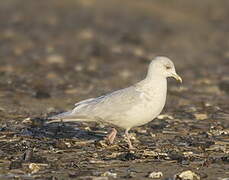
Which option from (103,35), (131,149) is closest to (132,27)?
(103,35)

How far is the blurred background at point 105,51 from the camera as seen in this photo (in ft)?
39.9

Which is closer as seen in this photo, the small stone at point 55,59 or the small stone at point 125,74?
the small stone at point 125,74

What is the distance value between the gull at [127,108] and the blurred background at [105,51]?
5.54ft

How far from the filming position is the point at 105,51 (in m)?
18.2

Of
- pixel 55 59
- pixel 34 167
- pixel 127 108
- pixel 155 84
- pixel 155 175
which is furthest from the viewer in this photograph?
pixel 55 59

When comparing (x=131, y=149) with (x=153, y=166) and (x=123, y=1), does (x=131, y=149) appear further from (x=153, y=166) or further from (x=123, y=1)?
(x=123, y=1)

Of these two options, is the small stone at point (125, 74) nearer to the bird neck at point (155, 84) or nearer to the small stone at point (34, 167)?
the bird neck at point (155, 84)

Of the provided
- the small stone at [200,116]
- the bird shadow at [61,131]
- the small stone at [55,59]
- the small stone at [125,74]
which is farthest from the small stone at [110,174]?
the small stone at [55,59]

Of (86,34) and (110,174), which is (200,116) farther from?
(86,34)

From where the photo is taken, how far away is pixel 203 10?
25094 mm

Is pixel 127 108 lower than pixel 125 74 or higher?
lower

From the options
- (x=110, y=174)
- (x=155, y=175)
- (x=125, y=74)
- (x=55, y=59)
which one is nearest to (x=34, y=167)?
(x=110, y=174)

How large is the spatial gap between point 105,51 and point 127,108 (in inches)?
387

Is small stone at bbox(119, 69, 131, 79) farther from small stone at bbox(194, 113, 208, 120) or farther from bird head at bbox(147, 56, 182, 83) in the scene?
Answer: bird head at bbox(147, 56, 182, 83)
